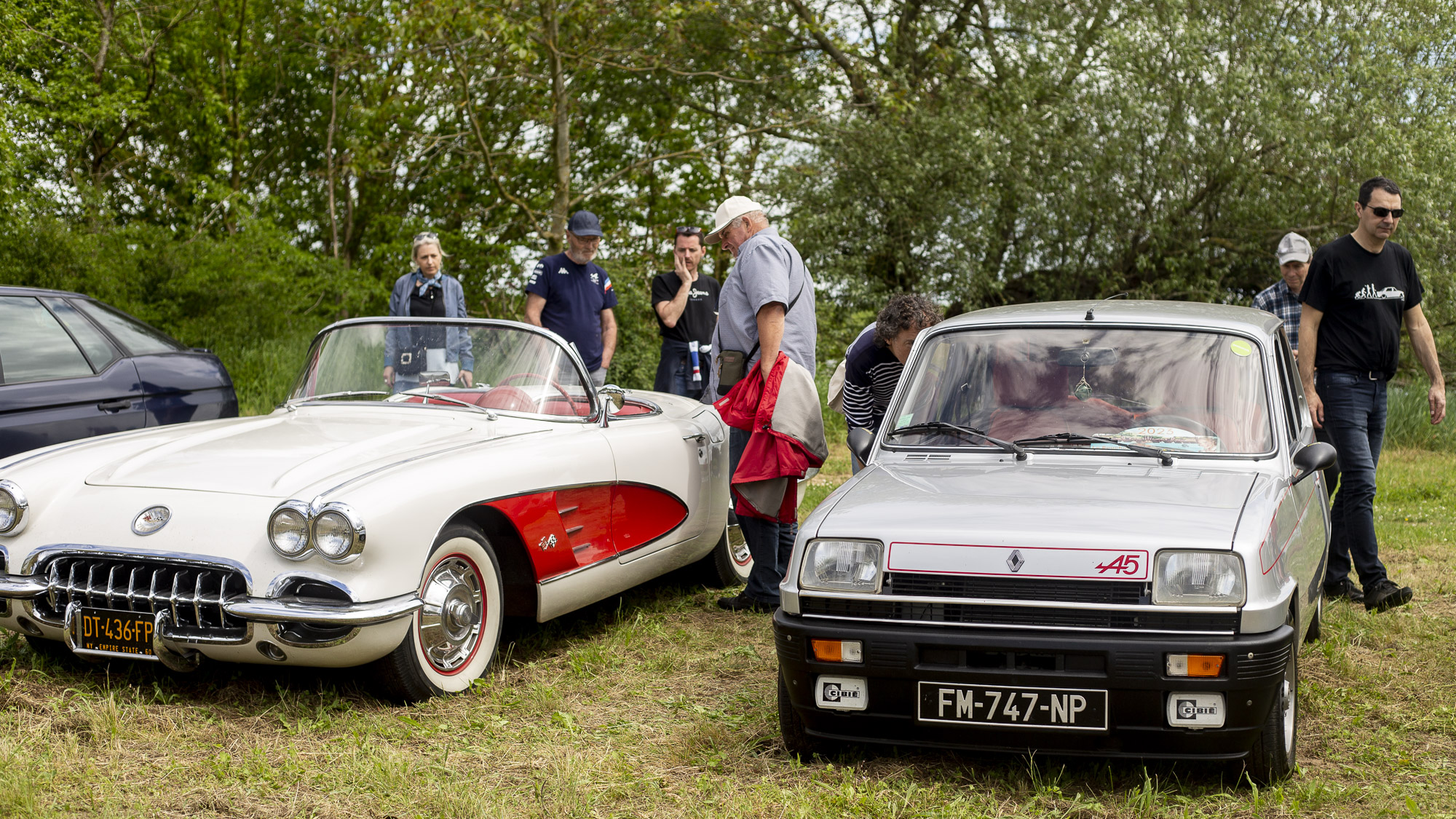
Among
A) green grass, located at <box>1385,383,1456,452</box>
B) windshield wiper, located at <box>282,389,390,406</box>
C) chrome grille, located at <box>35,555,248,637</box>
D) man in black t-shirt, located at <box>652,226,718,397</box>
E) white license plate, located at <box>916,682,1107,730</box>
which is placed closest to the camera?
white license plate, located at <box>916,682,1107,730</box>

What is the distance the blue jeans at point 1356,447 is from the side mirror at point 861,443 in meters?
2.65

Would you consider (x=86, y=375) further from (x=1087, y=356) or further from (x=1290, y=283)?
(x=1290, y=283)

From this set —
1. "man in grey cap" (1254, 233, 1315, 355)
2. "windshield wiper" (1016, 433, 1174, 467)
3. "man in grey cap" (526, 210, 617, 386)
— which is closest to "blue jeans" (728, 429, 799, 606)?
"windshield wiper" (1016, 433, 1174, 467)

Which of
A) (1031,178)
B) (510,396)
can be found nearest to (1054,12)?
(1031,178)

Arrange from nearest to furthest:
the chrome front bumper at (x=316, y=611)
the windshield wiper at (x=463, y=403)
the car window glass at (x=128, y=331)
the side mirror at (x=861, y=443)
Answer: the chrome front bumper at (x=316, y=611) < the side mirror at (x=861, y=443) < the windshield wiper at (x=463, y=403) < the car window glass at (x=128, y=331)

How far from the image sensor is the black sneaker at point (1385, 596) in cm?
585

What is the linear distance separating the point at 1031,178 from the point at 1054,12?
8.91ft

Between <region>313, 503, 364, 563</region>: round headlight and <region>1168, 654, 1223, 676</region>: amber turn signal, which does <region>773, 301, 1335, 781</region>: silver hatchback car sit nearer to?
<region>1168, 654, 1223, 676</region>: amber turn signal

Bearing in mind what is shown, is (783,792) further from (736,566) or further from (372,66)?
(372,66)

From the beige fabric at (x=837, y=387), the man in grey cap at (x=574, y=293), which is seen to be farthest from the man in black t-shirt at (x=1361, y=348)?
the man in grey cap at (x=574, y=293)

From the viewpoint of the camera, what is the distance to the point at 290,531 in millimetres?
4012

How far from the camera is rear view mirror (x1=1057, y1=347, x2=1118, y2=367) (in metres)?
4.33

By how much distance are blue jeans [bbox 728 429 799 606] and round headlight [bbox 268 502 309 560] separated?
216 centimetres

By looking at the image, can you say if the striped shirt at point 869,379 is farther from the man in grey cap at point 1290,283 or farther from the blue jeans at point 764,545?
the man in grey cap at point 1290,283
